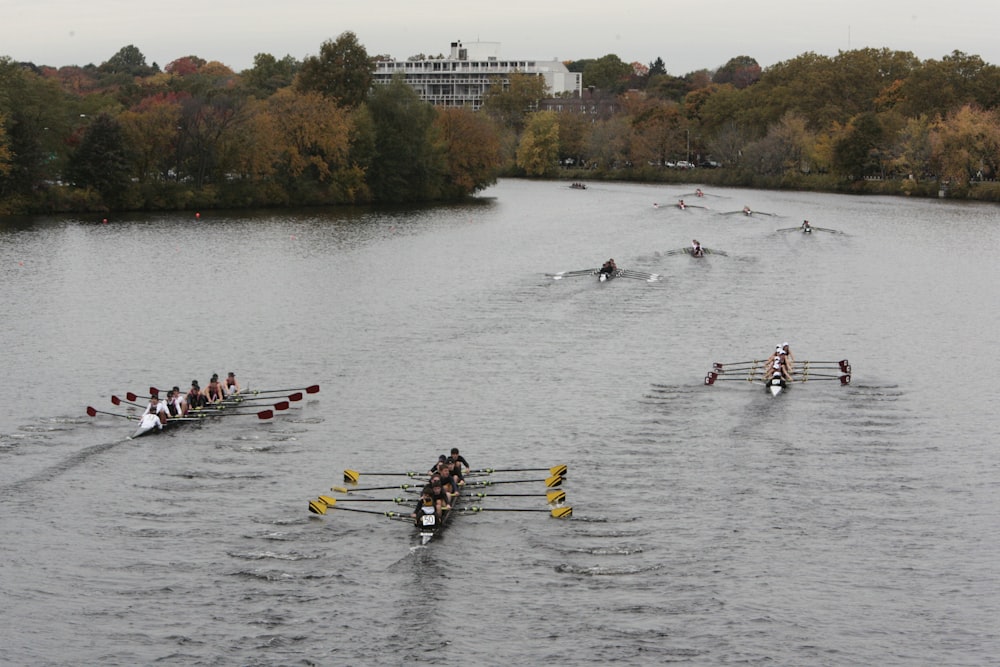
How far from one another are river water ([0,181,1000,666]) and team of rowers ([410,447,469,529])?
60 cm

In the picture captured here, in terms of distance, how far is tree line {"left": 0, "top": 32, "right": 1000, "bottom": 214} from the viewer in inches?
3711

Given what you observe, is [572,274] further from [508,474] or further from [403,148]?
[403,148]

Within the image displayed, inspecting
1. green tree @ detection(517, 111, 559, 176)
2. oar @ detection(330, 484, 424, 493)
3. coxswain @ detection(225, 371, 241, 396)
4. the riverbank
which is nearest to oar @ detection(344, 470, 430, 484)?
oar @ detection(330, 484, 424, 493)

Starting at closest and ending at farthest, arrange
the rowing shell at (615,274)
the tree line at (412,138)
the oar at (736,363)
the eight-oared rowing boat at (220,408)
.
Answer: the eight-oared rowing boat at (220,408) < the oar at (736,363) < the rowing shell at (615,274) < the tree line at (412,138)

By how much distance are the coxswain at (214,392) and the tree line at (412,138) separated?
60.1 m

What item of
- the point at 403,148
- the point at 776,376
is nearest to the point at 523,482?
the point at 776,376

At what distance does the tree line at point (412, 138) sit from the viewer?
309ft

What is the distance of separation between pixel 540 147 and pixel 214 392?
460ft

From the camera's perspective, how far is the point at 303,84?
11612 cm

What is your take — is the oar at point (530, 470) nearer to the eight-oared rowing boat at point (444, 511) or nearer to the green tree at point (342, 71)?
the eight-oared rowing boat at point (444, 511)

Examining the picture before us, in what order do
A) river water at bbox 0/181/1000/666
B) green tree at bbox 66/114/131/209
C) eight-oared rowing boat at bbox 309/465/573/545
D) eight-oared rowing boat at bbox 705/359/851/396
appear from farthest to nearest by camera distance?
green tree at bbox 66/114/131/209 < eight-oared rowing boat at bbox 705/359/851/396 < eight-oared rowing boat at bbox 309/465/573/545 < river water at bbox 0/181/1000/666

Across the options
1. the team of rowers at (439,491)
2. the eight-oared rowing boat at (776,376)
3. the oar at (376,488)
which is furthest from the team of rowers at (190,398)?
the eight-oared rowing boat at (776,376)

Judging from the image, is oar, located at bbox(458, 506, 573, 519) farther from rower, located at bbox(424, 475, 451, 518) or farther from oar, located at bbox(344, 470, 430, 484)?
oar, located at bbox(344, 470, 430, 484)

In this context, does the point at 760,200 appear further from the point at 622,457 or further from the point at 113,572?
the point at 113,572
